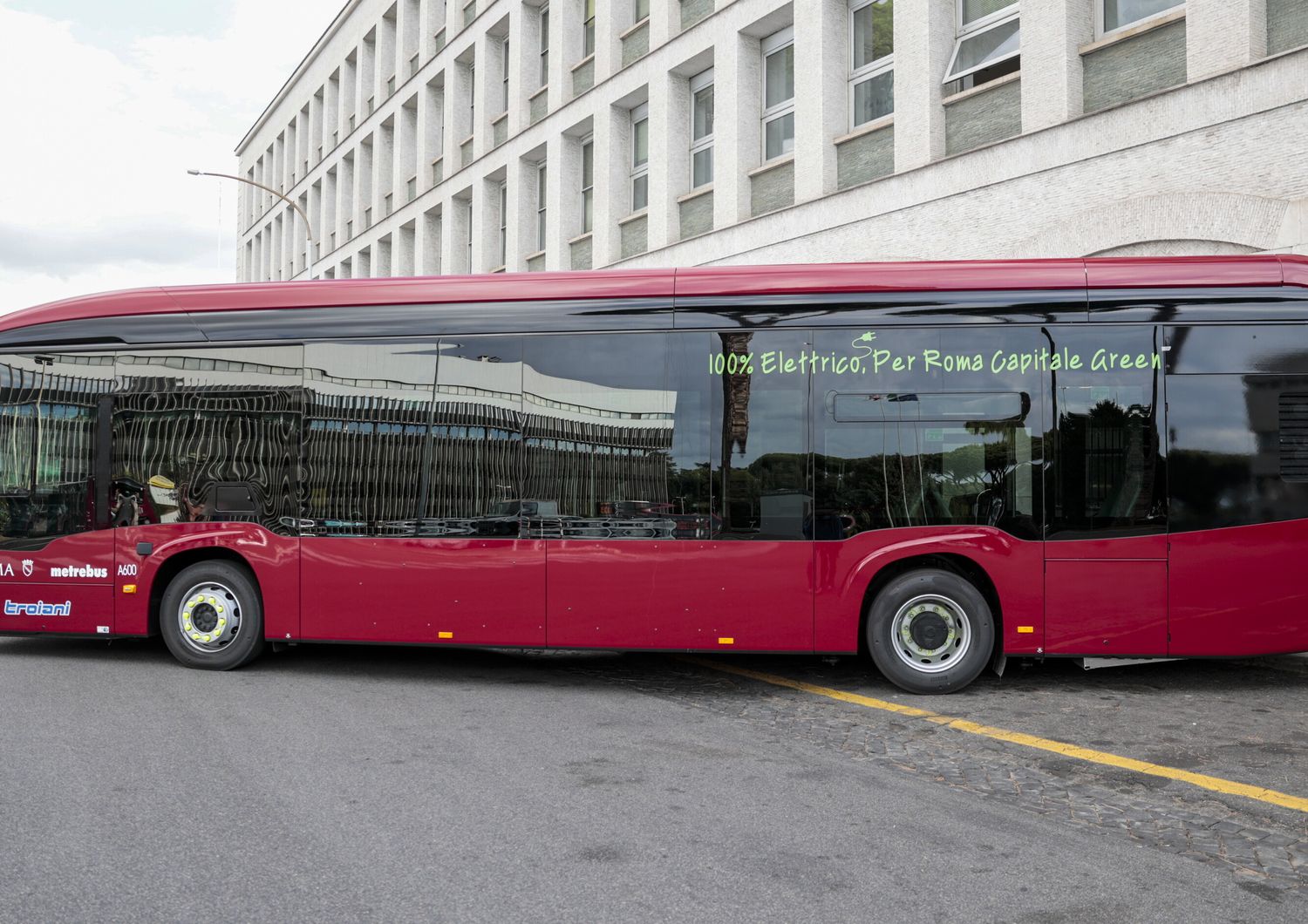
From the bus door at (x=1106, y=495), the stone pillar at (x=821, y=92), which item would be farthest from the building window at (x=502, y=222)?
the bus door at (x=1106, y=495)

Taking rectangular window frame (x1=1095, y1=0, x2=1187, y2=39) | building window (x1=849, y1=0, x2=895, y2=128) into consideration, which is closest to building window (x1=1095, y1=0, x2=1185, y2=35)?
rectangular window frame (x1=1095, y1=0, x2=1187, y2=39)

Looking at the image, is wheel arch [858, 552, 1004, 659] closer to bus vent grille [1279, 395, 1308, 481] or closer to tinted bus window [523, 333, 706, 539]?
tinted bus window [523, 333, 706, 539]

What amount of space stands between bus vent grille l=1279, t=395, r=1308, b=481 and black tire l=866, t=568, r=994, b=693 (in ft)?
6.92

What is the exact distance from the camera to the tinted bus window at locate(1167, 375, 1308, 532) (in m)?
7.15

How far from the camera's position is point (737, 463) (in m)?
7.48

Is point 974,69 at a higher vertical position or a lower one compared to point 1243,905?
higher

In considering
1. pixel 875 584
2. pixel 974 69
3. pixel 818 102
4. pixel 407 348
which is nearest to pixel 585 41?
pixel 818 102

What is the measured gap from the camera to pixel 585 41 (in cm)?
2348

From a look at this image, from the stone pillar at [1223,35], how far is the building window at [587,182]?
13.4 meters

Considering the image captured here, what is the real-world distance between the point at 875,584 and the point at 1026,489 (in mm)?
1173

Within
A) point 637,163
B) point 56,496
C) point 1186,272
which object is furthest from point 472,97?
point 1186,272

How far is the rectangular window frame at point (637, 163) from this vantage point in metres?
21.4

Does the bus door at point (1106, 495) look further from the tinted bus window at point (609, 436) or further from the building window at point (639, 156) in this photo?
the building window at point (639, 156)

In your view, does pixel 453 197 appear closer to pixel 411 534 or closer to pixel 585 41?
pixel 585 41
